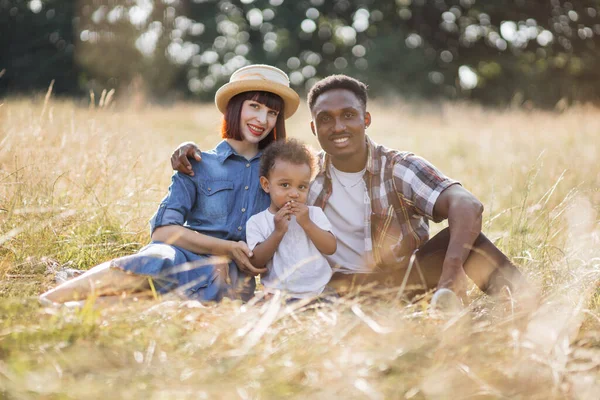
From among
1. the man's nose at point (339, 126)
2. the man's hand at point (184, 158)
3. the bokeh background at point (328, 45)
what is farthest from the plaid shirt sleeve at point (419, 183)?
the bokeh background at point (328, 45)

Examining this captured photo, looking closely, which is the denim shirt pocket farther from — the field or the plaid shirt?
the field

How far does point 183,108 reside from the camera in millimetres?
12562

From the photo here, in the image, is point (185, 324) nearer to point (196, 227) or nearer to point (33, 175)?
point (196, 227)

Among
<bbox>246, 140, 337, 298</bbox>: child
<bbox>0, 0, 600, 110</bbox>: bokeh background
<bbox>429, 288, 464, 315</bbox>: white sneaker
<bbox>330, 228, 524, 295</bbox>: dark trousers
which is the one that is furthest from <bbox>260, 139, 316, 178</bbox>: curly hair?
<bbox>0, 0, 600, 110</bbox>: bokeh background

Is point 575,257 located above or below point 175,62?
below

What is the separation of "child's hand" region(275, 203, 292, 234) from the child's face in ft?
0.38

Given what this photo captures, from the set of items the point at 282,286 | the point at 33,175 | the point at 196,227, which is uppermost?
the point at 33,175

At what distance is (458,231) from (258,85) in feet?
4.59

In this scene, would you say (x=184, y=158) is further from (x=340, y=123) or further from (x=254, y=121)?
(x=340, y=123)

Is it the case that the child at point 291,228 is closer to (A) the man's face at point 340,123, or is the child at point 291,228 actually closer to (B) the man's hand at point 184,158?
(A) the man's face at point 340,123

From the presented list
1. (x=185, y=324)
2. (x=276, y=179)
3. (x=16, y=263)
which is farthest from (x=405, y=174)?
(x=16, y=263)

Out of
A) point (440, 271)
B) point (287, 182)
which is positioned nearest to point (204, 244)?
point (287, 182)

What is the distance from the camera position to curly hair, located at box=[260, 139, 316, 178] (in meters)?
3.06

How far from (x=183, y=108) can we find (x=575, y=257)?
10.4m
